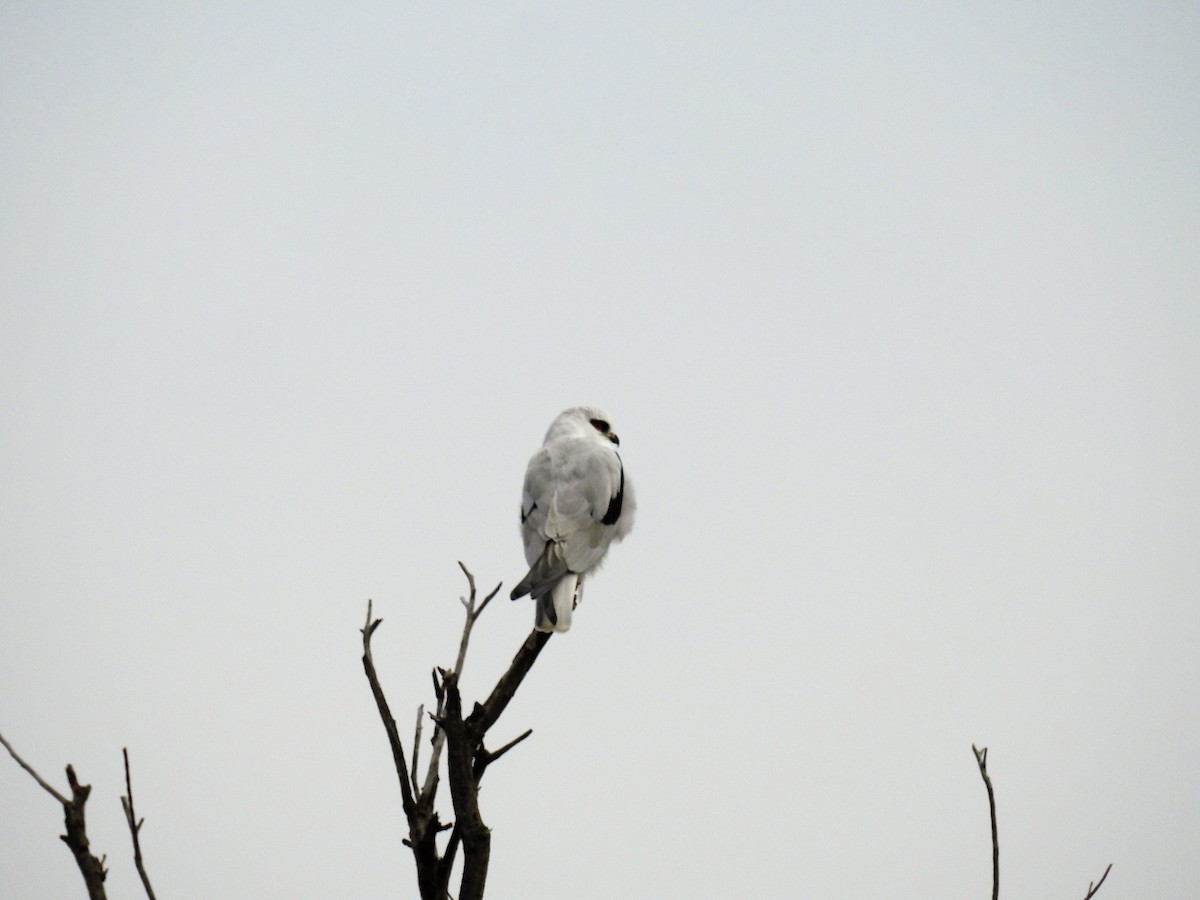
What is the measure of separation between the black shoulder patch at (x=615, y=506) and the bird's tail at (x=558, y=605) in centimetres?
66

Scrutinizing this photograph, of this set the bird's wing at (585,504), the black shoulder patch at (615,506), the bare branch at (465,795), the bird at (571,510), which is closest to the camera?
the bare branch at (465,795)

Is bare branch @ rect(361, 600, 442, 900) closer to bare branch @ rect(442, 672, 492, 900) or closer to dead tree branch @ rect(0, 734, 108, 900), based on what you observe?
bare branch @ rect(442, 672, 492, 900)

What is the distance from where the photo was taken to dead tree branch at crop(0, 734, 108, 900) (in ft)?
7.77

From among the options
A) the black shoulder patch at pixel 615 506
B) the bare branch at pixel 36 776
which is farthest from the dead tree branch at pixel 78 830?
the black shoulder patch at pixel 615 506

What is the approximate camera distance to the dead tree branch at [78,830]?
2369 millimetres

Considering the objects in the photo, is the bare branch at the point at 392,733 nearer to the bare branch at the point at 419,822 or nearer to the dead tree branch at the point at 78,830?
the bare branch at the point at 419,822

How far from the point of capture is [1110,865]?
3.05 metres

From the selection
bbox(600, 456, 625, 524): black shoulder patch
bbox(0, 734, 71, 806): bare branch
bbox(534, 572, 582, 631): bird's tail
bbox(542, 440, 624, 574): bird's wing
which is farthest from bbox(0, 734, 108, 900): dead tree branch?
bbox(600, 456, 625, 524): black shoulder patch

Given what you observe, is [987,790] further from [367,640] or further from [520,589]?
[520,589]

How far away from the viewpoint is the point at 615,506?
19.7 feet

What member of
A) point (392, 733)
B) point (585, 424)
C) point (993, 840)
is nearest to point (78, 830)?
point (392, 733)

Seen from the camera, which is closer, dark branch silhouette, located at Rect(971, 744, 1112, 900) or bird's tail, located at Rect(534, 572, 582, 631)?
dark branch silhouette, located at Rect(971, 744, 1112, 900)

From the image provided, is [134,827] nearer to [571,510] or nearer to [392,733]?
[392,733]

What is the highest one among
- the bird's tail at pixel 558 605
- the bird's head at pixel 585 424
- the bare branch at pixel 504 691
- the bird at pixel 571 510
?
the bird's head at pixel 585 424
